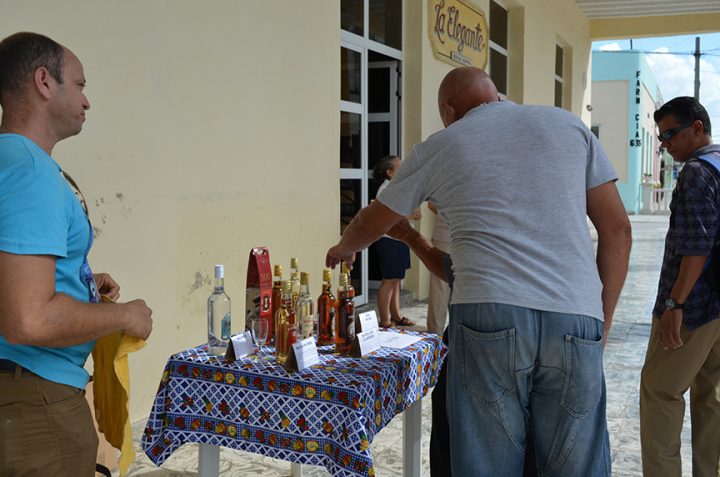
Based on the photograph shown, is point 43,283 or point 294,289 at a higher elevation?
point 43,283

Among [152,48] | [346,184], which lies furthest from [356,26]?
[152,48]

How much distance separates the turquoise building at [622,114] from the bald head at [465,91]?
26647 millimetres

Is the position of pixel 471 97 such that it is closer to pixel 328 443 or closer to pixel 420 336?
pixel 420 336

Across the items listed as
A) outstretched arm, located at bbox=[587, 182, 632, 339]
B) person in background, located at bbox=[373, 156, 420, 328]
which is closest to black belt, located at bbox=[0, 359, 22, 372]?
outstretched arm, located at bbox=[587, 182, 632, 339]

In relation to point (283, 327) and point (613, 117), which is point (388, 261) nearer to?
point (283, 327)

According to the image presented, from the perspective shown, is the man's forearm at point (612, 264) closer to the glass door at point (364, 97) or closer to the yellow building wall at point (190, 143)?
the yellow building wall at point (190, 143)

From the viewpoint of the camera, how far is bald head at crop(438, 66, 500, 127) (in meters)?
2.20

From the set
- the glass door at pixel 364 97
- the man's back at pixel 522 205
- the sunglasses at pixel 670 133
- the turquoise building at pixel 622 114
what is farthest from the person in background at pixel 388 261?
the turquoise building at pixel 622 114

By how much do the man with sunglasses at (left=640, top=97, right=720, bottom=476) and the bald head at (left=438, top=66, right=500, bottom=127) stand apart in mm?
1004

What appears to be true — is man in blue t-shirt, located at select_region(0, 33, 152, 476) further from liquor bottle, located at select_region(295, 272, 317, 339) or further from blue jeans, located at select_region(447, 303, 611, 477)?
blue jeans, located at select_region(447, 303, 611, 477)

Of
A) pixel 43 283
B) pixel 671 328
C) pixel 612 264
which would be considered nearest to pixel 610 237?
pixel 612 264

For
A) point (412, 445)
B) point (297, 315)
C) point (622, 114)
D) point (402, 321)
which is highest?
point (622, 114)

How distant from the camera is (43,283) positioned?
151cm

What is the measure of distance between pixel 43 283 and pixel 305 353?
2.95 ft
